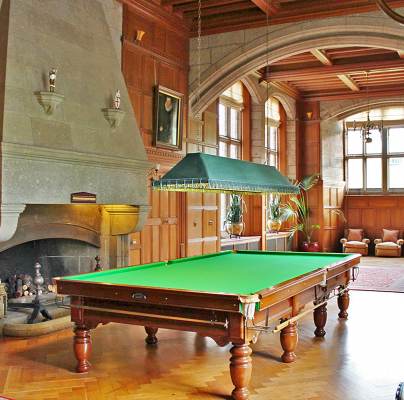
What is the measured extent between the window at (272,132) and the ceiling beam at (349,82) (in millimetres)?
1833

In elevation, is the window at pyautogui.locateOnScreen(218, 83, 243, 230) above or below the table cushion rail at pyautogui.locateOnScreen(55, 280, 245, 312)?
above

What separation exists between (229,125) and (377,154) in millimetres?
6073

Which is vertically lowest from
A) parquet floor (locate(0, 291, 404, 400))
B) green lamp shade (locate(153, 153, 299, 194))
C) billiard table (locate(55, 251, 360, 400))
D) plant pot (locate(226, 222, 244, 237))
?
parquet floor (locate(0, 291, 404, 400))

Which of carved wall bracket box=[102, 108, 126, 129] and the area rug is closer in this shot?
carved wall bracket box=[102, 108, 126, 129]

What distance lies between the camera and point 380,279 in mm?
10414

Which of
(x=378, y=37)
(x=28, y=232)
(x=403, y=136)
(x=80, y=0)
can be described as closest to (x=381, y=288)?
(x=378, y=37)

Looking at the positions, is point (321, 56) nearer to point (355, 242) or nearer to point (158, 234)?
point (158, 234)

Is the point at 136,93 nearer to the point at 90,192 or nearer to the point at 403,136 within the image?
the point at 90,192

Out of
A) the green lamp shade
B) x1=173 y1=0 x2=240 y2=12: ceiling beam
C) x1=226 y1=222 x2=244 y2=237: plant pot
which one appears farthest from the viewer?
x1=226 y1=222 x2=244 y2=237: plant pot

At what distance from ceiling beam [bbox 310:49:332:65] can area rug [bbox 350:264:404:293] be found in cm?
421

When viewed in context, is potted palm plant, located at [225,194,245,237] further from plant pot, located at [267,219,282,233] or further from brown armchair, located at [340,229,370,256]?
brown armchair, located at [340,229,370,256]

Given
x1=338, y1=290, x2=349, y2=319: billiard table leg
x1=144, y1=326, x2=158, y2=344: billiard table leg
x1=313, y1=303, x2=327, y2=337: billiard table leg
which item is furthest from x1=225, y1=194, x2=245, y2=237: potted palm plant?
x1=144, y1=326, x2=158, y2=344: billiard table leg

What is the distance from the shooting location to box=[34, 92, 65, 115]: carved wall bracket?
5.68m

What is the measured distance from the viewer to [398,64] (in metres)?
10.7
